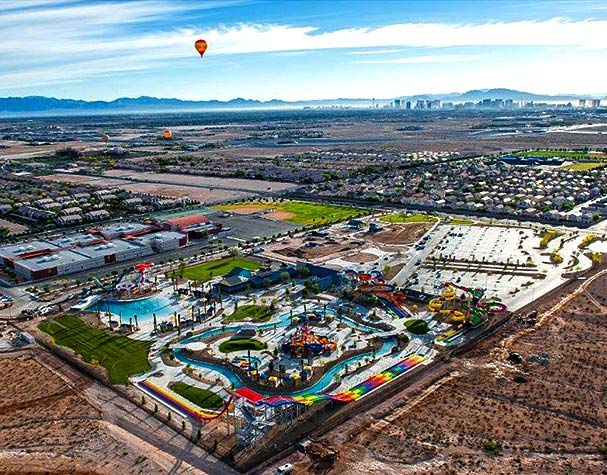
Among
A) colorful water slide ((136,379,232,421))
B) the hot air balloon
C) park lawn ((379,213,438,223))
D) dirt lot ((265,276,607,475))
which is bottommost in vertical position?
dirt lot ((265,276,607,475))

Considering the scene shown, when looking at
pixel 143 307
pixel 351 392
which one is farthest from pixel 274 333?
pixel 143 307

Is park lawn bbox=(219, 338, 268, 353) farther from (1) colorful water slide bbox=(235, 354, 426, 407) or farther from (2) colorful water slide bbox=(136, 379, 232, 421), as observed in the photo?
(1) colorful water slide bbox=(235, 354, 426, 407)

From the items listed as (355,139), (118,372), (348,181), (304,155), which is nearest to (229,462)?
(118,372)

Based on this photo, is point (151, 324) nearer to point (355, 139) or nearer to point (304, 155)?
point (304, 155)

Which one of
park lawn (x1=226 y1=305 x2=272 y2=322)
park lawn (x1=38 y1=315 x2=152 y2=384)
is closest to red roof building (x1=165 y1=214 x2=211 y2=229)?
park lawn (x1=38 y1=315 x2=152 y2=384)

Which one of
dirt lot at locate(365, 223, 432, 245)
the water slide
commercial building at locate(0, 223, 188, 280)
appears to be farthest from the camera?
dirt lot at locate(365, 223, 432, 245)

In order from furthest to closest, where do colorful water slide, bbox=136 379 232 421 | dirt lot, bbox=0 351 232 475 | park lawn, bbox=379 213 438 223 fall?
park lawn, bbox=379 213 438 223, colorful water slide, bbox=136 379 232 421, dirt lot, bbox=0 351 232 475

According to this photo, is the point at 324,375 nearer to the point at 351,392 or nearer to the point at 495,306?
the point at 351,392

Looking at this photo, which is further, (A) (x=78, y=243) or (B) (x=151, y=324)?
(A) (x=78, y=243)
